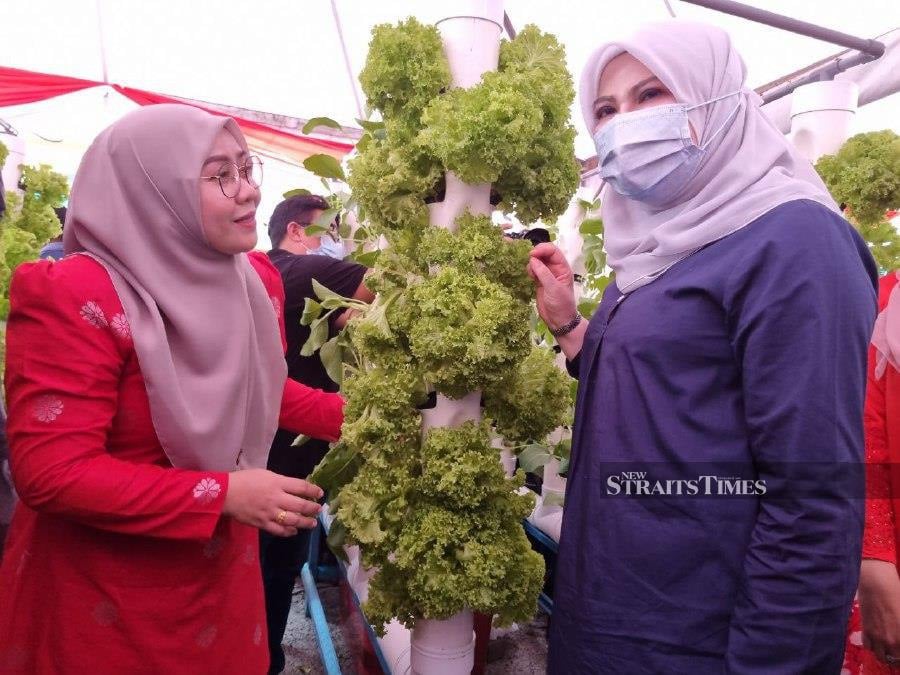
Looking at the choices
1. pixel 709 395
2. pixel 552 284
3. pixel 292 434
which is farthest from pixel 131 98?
pixel 709 395

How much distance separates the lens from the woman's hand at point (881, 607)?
1.23 m

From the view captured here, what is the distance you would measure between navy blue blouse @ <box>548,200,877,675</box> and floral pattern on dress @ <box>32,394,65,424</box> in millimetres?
889

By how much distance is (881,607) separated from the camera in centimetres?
125

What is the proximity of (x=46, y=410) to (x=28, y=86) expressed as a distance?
17.8ft

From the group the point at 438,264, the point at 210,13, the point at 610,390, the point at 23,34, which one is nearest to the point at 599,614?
the point at 610,390

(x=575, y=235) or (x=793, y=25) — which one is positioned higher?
(x=793, y=25)

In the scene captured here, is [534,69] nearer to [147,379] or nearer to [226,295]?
[226,295]

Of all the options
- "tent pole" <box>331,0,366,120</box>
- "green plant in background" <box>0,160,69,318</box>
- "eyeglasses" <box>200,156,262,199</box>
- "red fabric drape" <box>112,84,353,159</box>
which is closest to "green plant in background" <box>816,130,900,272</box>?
"eyeglasses" <box>200,156,262,199</box>

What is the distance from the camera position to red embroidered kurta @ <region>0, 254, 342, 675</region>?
3.28 feet

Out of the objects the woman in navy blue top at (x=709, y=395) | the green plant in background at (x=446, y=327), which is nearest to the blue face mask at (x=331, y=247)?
the green plant in background at (x=446, y=327)

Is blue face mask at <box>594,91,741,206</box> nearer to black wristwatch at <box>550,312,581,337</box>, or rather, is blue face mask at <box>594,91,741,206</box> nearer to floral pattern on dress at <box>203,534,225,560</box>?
black wristwatch at <box>550,312,581,337</box>

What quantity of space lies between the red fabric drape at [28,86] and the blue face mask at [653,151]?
570 cm

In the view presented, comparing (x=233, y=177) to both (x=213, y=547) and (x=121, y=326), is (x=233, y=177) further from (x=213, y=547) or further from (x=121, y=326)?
(x=213, y=547)

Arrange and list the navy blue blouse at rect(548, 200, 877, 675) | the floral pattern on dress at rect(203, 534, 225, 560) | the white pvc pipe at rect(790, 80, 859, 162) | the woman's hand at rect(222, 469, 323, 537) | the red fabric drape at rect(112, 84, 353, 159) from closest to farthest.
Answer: the navy blue blouse at rect(548, 200, 877, 675)
the woman's hand at rect(222, 469, 323, 537)
the floral pattern on dress at rect(203, 534, 225, 560)
the white pvc pipe at rect(790, 80, 859, 162)
the red fabric drape at rect(112, 84, 353, 159)
